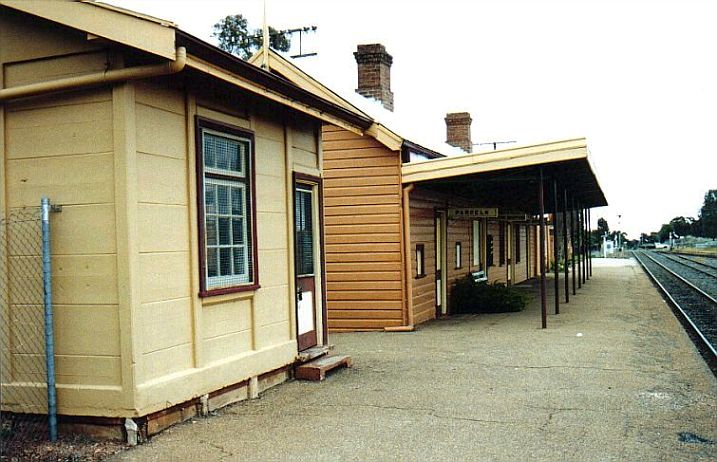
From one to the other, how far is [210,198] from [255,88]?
117 cm

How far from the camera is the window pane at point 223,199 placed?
756 centimetres

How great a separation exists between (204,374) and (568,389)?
4.10 meters

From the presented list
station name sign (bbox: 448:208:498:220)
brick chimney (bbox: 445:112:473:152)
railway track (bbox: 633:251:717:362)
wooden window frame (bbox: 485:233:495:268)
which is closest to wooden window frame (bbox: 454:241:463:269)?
station name sign (bbox: 448:208:498:220)

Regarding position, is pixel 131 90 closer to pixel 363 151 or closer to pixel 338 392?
pixel 338 392

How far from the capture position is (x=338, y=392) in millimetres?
8391

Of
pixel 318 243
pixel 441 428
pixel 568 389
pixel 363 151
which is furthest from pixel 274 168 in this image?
pixel 363 151

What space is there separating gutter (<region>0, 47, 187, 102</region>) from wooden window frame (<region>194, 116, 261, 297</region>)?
3.66 ft

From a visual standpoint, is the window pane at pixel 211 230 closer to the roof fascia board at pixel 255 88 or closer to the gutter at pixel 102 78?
the roof fascia board at pixel 255 88

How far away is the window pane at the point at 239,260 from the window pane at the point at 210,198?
0.60m

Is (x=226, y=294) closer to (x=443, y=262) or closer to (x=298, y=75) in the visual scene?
(x=298, y=75)

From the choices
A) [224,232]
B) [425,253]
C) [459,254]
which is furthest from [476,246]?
[224,232]

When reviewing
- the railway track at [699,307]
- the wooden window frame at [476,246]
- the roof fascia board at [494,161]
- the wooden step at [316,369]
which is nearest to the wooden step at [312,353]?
the wooden step at [316,369]

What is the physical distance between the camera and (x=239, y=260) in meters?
7.89

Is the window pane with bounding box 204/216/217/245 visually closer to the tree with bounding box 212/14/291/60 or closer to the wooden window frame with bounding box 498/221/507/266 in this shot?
the wooden window frame with bounding box 498/221/507/266
